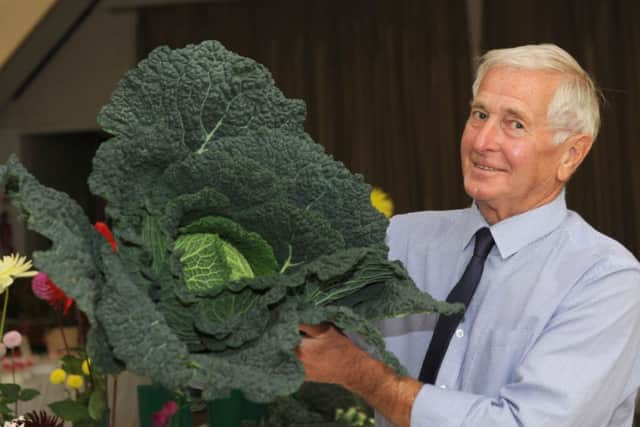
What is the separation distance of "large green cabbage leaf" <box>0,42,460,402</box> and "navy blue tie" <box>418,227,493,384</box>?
0.29 m

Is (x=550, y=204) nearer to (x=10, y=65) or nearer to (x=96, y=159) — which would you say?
(x=96, y=159)

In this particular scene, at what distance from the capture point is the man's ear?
111cm

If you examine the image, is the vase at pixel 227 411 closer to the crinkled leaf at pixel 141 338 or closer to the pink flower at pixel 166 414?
the pink flower at pixel 166 414

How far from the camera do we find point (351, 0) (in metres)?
4.89

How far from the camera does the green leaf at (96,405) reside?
40.4 inches

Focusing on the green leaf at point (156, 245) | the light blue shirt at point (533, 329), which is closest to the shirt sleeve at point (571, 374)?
the light blue shirt at point (533, 329)

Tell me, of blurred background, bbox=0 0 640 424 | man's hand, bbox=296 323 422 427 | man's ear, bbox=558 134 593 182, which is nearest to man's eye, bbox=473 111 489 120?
man's ear, bbox=558 134 593 182

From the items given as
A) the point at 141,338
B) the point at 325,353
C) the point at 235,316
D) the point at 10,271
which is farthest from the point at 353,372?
the point at 10,271

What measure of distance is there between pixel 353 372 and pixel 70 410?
40cm

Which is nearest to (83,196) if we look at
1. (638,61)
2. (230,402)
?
(638,61)

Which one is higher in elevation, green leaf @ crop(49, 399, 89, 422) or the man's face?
the man's face

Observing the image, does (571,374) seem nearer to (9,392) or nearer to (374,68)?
(9,392)

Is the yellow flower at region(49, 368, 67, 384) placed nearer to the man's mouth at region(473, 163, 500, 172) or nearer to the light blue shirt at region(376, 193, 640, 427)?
the light blue shirt at region(376, 193, 640, 427)

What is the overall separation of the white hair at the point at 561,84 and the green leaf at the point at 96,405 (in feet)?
2.20
